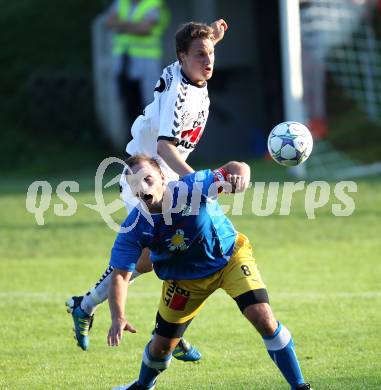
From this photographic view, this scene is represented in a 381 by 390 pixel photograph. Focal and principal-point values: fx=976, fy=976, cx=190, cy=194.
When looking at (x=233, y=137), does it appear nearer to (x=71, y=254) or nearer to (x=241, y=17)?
(x=241, y=17)

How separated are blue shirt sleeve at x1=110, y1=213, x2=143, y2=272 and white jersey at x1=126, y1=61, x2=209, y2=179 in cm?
130

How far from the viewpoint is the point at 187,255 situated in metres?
5.38

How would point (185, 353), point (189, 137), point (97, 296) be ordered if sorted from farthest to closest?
point (97, 296) < point (189, 137) < point (185, 353)

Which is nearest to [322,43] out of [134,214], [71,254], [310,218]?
[310,218]

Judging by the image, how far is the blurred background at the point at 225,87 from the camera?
821 inches

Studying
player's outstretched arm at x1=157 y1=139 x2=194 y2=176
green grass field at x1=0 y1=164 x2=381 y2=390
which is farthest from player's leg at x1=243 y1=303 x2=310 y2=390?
player's outstretched arm at x1=157 y1=139 x2=194 y2=176

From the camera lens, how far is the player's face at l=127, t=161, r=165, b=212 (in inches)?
202

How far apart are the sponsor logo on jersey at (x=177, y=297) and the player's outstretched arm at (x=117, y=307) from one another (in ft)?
1.06

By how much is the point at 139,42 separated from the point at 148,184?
49.4 feet

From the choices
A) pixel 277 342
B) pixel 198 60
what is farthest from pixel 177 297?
pixel 198 60

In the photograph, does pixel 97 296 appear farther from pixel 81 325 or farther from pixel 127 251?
pixel 127 251

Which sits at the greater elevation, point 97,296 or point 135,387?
point 135,387

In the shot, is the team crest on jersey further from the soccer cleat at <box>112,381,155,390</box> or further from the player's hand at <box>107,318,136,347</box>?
the soccer cleat at <box>112,381,155,390</box>

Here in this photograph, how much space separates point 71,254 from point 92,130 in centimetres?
1115
